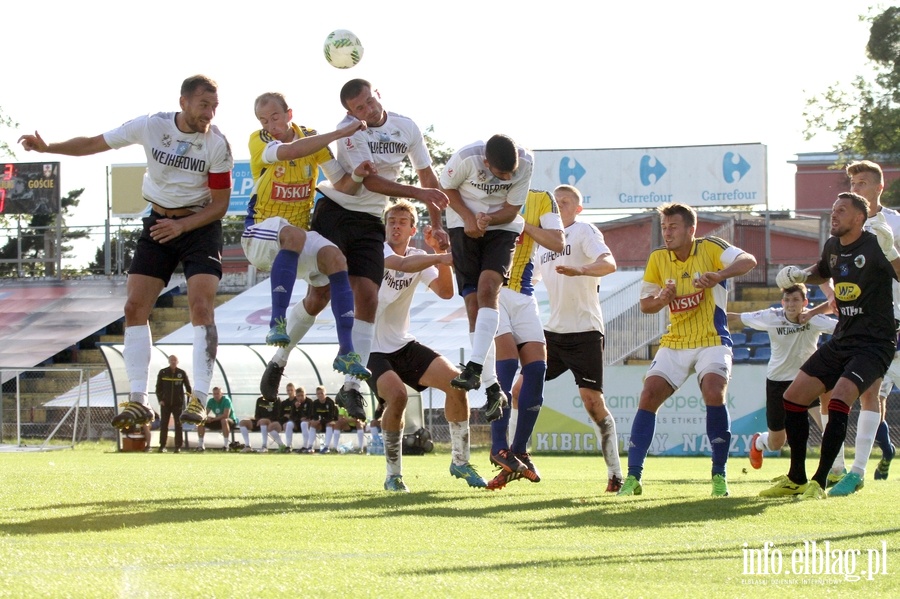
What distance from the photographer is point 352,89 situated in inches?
369

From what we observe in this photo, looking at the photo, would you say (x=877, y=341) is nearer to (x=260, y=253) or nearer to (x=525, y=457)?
(x=525, y=457)

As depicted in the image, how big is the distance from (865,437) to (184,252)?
574 centimetres

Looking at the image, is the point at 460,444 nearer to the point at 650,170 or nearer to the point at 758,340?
the point at 758,340

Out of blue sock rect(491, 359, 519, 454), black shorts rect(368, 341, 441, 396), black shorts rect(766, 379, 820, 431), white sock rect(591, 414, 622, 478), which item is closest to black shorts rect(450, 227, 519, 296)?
black shorts rect(368, 341, 441, 396)

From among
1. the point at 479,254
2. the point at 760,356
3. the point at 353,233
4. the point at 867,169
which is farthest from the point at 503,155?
the point at 760,356

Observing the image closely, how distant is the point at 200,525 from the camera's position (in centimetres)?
687

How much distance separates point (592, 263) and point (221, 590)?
21.6 ft

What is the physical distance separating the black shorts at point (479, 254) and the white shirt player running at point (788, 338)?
4557 millimetres

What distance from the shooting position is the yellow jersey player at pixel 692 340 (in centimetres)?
979

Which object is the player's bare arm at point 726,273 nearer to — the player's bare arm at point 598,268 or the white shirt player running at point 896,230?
the player's bare arm at point 598,268

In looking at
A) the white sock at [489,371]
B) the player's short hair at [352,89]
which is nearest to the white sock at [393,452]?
the white sock at [489,371]

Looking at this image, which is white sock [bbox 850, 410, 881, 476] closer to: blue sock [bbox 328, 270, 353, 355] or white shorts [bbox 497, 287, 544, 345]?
white shorts [bbox 497, 287, 544, 345]

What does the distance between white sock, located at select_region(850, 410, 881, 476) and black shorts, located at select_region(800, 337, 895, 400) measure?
80cm

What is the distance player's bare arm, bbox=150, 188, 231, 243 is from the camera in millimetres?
9070
